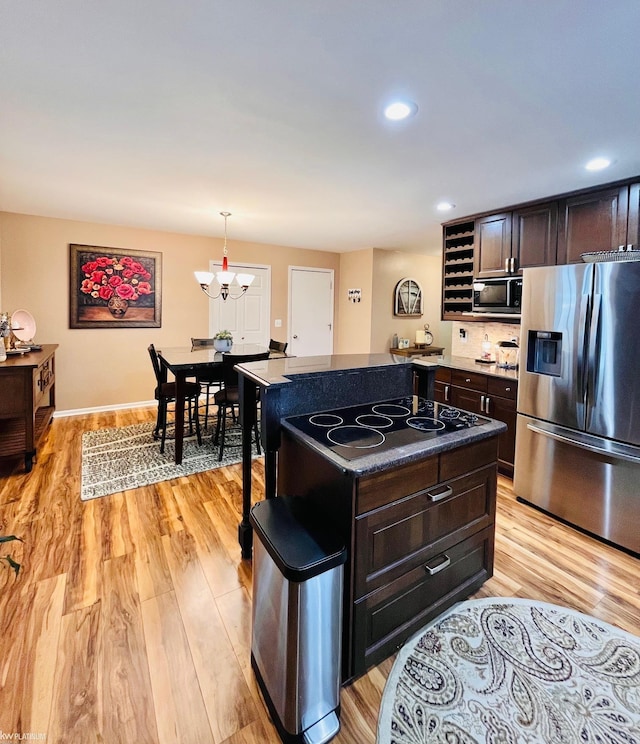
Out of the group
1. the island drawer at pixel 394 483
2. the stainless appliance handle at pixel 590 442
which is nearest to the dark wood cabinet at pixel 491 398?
the stainless appliance handle at pixel 590 442

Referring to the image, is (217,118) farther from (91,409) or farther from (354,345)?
(354,345)

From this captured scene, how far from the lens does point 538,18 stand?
1381 mm

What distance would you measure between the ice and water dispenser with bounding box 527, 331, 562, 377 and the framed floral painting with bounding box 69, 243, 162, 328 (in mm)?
4617

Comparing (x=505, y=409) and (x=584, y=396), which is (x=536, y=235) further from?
(x=584, y=396)

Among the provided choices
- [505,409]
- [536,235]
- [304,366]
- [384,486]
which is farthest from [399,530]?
[536,235]

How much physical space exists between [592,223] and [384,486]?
3063 mm

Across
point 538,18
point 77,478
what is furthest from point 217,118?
point 77,478

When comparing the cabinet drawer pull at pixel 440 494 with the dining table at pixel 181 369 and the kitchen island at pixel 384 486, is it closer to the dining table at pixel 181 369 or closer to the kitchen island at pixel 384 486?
the kitchen island at pixel 384 486

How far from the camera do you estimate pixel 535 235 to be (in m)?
3.50

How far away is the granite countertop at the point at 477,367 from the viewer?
3298 millimetres

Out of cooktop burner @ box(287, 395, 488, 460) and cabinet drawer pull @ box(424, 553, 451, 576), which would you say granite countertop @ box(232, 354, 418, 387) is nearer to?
cooktop burner @ box(287, 395, 488, 460)

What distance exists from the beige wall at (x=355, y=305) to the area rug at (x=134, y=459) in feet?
9.93

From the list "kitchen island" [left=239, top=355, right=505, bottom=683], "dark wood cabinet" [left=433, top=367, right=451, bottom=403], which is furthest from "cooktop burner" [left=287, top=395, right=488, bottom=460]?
"dark wood cabinet" [left=433, top=367, right=451, bottom=403]

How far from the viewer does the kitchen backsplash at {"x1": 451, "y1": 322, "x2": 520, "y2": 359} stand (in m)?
4.05
